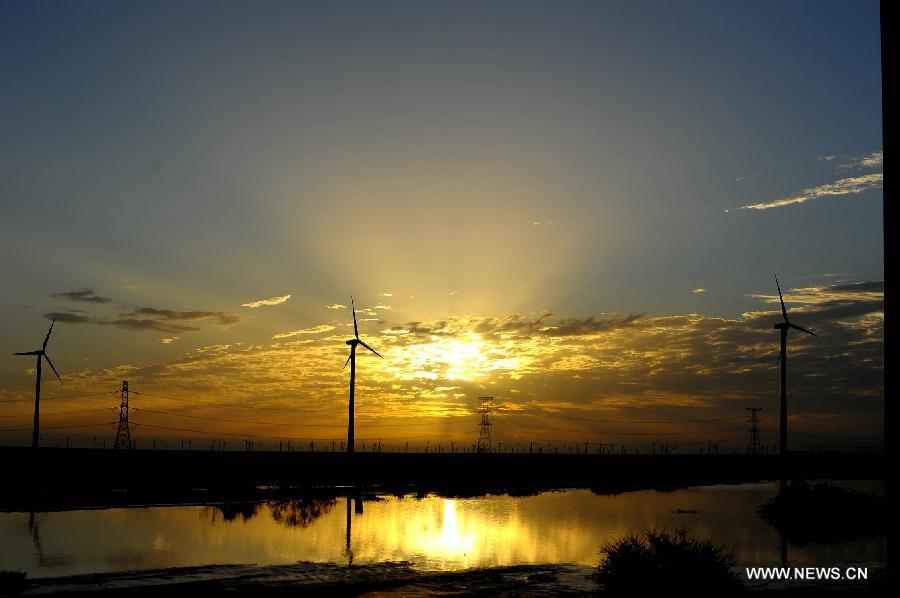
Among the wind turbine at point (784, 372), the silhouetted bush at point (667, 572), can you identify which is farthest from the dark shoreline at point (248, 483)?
the silhouetted bush at point (667, 572)

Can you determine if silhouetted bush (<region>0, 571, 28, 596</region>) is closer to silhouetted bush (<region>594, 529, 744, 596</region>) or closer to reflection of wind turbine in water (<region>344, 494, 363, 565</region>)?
reflection of wind turbine in water (<region>344, 494, 363, 565</region>)

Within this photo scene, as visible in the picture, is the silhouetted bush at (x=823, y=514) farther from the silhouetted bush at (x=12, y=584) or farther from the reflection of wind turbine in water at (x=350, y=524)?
the silhouetted bush at (x=12, y=584)

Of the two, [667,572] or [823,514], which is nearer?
[667,572]

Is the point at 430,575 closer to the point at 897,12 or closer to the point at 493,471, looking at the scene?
the point at 897,12

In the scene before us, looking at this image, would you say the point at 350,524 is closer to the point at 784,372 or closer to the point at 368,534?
the point at 368,534

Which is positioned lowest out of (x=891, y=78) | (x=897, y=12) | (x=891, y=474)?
(x=891, y=474)

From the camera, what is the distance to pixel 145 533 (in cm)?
4806

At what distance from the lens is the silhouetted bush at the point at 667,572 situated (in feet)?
82.6

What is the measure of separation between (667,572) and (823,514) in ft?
150

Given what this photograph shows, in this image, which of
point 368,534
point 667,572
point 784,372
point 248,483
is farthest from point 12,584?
point 784,372

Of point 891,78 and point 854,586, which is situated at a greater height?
point 891,78

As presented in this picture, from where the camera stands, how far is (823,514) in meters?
63.9

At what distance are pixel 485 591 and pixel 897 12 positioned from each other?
23164mm

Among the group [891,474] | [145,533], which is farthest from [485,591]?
[145,533]
